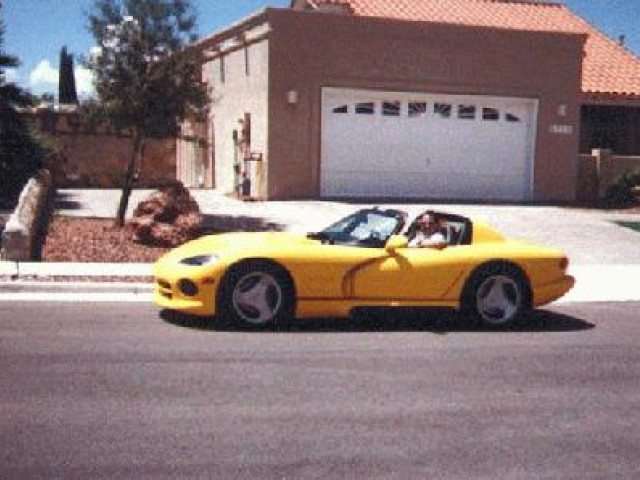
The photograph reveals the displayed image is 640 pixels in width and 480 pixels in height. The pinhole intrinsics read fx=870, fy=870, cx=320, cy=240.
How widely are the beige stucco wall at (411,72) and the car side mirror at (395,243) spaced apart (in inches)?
428

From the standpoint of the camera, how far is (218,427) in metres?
5.45

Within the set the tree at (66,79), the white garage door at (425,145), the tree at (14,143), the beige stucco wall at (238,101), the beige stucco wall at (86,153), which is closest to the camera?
the tree at (14,143)

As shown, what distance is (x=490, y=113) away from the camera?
2138 centimetres

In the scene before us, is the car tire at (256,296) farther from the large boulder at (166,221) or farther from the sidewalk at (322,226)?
the large boulder at (166,221)

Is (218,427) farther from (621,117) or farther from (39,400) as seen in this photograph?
(621,117)

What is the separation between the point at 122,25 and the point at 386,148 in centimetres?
751

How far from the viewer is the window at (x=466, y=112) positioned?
21.1 metres

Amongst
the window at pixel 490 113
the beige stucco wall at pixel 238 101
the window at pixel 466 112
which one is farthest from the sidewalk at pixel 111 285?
the window at pixel 490 113

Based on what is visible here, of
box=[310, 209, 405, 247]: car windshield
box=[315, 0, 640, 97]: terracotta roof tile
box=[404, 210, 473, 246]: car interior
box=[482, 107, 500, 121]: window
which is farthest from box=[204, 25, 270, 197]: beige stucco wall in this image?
box=[404, 210, 473, 246]: car interior

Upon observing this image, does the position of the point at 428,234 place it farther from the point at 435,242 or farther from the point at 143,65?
the point at 143,65

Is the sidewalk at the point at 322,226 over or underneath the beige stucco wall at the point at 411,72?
underneath

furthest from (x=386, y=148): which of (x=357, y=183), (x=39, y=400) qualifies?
(x=39, y=400)

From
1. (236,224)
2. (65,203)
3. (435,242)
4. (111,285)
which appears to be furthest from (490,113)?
(111,285)

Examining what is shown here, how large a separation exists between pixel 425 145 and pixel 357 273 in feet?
41.4
